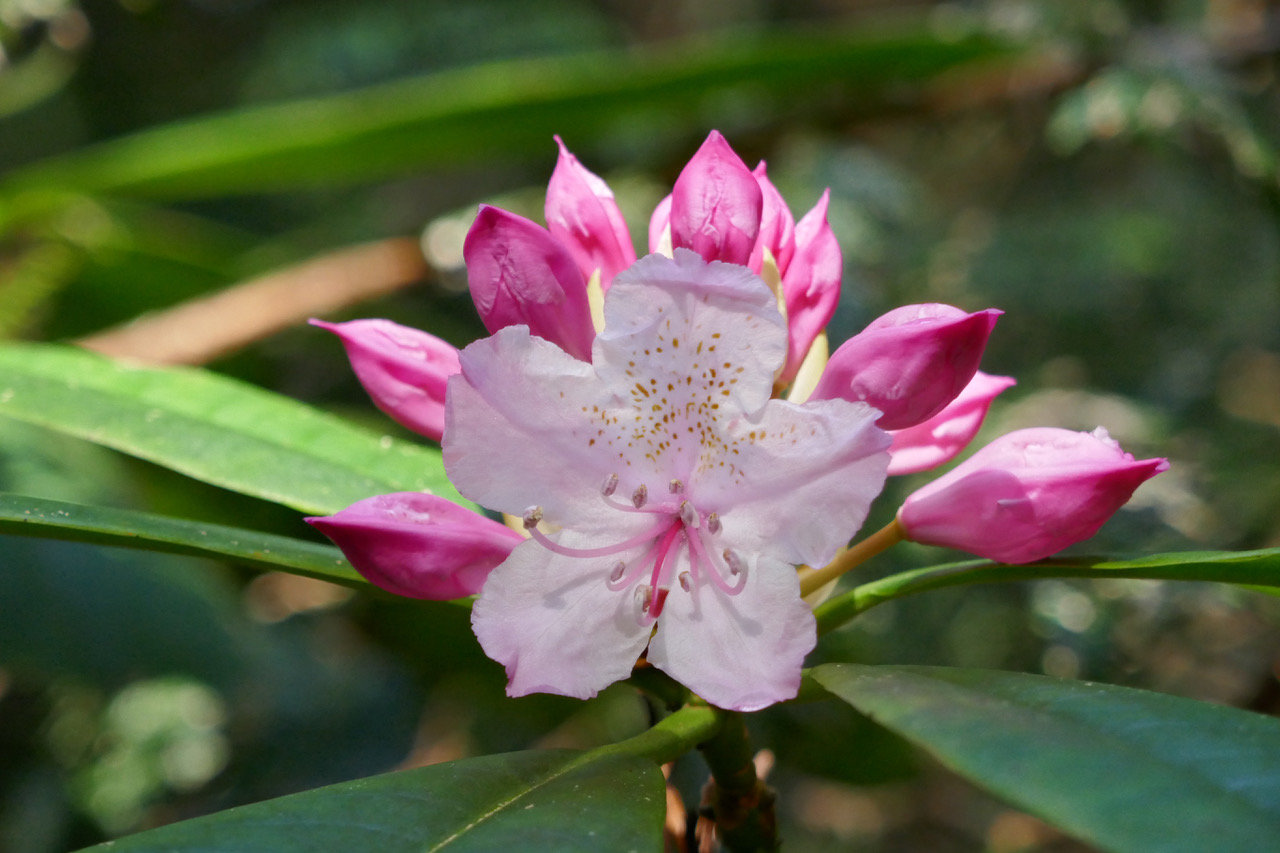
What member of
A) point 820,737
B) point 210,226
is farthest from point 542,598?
point 210,226

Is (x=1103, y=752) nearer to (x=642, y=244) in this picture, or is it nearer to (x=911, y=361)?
(x=911, y=361)

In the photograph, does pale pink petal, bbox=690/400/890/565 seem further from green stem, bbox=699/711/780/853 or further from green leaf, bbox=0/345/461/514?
green leaf, bbox=0/345/461/514

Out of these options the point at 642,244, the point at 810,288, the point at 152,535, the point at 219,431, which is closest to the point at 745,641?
the point at 810,288

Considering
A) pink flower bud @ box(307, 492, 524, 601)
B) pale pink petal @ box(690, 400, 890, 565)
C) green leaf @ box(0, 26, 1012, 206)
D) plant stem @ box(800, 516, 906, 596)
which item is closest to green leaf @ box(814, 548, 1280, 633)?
plant stem @ box(800, 516, 906, 596)

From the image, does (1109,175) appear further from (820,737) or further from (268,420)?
(268,420)

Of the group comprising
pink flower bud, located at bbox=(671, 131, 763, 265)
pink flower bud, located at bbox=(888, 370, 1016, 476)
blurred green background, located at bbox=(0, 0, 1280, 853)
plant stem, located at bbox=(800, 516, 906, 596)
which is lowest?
blurred green background, located at bbox=(0, 0, 1280, 853)

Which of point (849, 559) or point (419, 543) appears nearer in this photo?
point (419, 543)
